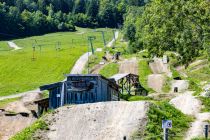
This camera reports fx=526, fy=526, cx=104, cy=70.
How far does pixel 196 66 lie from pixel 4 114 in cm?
4335

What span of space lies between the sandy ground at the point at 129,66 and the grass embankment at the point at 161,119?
48.6 meters

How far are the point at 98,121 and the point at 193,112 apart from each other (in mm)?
9219

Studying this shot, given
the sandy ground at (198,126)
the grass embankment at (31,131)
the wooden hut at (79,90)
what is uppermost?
the wooden hut at (79,90)

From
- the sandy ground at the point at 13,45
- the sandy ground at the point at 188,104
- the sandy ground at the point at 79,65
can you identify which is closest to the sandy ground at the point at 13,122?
the sandy ground at the point at 188,104

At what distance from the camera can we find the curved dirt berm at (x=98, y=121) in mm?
38531

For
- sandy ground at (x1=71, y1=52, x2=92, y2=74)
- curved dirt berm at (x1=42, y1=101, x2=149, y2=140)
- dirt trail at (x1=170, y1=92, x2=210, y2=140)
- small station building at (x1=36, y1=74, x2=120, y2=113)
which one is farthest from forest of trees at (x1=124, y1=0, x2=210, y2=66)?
sandy ground at (x1=71, y1=52, x2=92, y2=74)

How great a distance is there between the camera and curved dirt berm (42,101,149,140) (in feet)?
126

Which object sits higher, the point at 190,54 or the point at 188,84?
the point at 190,54

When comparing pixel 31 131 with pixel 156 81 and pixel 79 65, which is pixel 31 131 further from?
pixel 79 65

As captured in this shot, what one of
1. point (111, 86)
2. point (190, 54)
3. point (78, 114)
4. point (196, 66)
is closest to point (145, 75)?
point (196, 66)

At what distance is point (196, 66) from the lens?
8850 centimetres

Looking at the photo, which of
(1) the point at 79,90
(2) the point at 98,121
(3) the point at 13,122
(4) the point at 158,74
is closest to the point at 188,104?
(1) the point at 79,90

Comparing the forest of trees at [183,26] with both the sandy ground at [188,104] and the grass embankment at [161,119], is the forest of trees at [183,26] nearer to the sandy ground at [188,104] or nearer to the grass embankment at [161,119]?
the sandy ground at [188,104]

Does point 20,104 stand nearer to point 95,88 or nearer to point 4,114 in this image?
point 4,114
